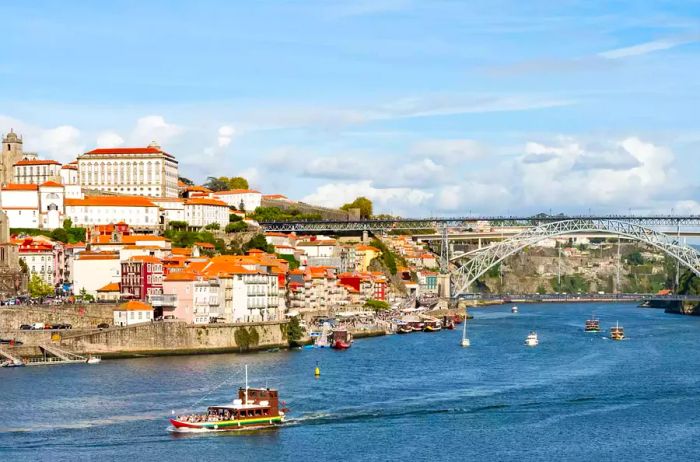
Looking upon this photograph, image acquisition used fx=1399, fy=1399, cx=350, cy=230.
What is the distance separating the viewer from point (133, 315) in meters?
52.7

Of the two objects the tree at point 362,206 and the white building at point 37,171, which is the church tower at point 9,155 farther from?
the tree at point 362,206

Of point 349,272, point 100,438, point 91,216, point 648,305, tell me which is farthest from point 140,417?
point 648,305

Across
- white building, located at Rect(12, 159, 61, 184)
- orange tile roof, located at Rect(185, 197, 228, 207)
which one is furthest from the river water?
white building, located at Rect(12, 159, 61, 184)

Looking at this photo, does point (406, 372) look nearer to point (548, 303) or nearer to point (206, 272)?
point (206, 272)

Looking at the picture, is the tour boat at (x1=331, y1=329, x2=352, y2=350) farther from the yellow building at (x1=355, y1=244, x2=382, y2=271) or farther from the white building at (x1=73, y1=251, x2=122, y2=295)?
the yellow building at (x1=355, y1=244, x2=382, y2=271)

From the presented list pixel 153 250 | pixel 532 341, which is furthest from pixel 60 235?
pixel 532 341

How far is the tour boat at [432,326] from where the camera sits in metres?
72.6

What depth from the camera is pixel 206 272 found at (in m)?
55.7

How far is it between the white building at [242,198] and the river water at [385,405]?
129ft

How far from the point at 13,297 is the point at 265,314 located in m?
10.3

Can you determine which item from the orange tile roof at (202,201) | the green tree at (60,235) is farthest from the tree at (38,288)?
the orange tile roof at (202,201)

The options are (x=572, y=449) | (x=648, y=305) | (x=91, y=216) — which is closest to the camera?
(x=572, y=449)

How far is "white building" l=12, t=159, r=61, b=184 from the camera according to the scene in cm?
7975

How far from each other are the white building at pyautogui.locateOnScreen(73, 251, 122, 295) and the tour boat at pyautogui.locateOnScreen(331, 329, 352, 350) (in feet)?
35.0
